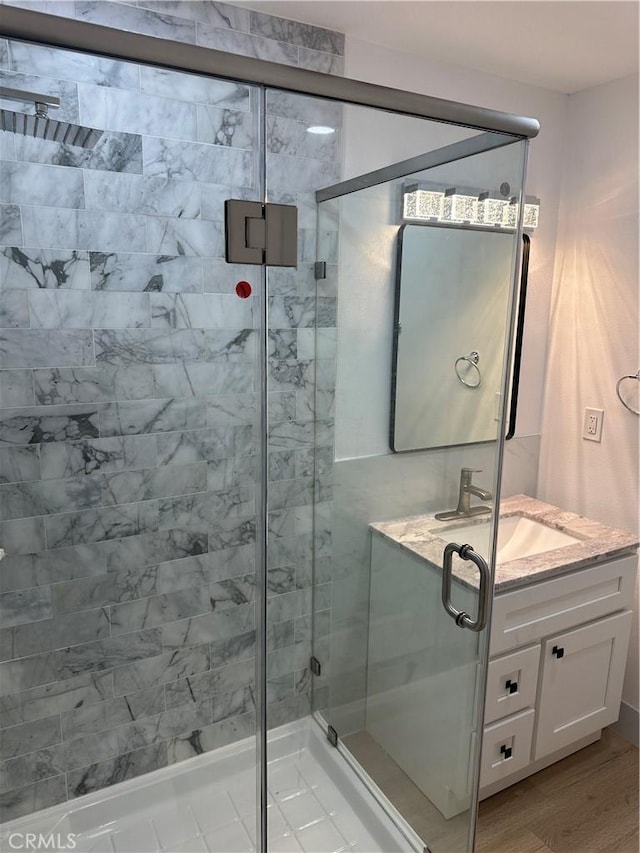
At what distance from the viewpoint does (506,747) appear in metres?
2.03

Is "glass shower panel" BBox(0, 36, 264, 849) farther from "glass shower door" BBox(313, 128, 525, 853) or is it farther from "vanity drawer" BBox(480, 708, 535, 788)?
"vanity drawer" BBox(480, 708, 535, 788)

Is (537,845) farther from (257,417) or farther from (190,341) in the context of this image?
(190,341)

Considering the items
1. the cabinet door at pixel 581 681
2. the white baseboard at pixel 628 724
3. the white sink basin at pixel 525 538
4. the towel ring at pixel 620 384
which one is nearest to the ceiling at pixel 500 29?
the towel ring at pixel 620 384

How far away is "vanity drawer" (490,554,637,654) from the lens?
1917 millimetres

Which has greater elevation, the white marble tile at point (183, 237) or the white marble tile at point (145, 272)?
the white marble tile at point (183, 237)

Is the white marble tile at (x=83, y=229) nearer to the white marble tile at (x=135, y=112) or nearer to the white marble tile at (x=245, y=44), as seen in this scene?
the white marble tile at (x=135, y=112)

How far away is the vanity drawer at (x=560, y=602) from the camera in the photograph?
1.92 metres

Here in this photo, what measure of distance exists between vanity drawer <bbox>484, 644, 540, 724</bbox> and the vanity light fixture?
134cm

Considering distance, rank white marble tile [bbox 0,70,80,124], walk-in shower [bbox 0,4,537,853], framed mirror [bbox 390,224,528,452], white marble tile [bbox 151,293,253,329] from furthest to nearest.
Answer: framed mirror [bbox 390,224,528,452]
white marble tile [bbox 151,293,253,329]
walk-in shower [bbox 0,4,537,853]
white marble tile [bbox 0,70,80,124]

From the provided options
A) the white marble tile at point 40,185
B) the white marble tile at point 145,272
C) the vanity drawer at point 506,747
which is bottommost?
the vanity drawer at point 506,747

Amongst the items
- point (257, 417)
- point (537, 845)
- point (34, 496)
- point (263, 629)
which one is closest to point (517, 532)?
point (537, 845)

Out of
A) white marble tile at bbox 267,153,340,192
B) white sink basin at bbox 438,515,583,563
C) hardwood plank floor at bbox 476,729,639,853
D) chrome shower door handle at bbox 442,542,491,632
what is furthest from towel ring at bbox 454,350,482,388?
hardwood plank floor at bbox 476,729,639,853

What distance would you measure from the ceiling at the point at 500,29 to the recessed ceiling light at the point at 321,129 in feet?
2.18

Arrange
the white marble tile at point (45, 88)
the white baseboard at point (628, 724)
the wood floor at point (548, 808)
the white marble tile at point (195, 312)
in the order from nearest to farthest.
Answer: the white marble tile at point (45, 88) → the white marble tile at point (195, 312) → the wood floor at point (548, 808) → the white baseboard at point (628, 724)
